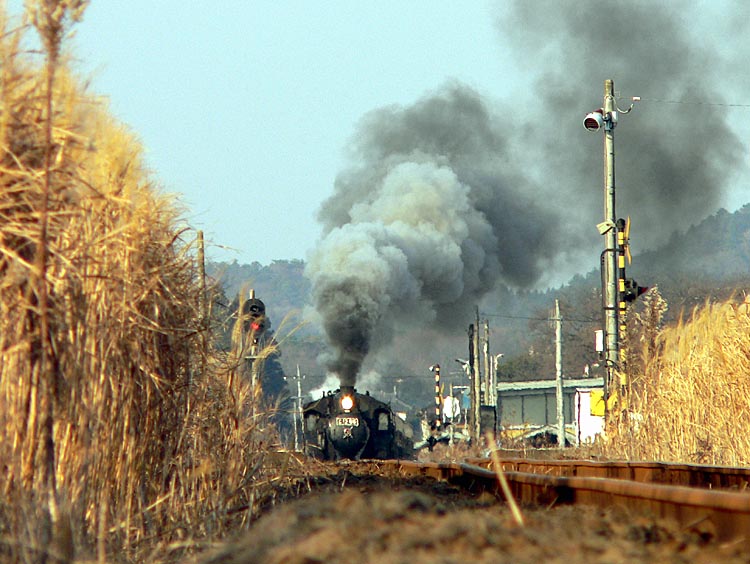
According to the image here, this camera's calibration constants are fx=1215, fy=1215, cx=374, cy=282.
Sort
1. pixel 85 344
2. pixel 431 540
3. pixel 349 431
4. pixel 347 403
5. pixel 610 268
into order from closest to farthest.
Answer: pixel 431 540, pixel 85 344, pixel 610 268, pixel 349 431, pixel 347 403

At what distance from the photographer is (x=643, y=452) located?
15531 mm

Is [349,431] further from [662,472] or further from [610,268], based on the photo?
[662,472]

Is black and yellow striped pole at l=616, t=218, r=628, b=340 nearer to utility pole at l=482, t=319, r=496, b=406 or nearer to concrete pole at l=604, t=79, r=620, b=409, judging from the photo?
concrete pole at l=604, t=79, r=620, b=409

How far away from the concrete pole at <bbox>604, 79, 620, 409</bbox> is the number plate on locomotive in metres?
9.51

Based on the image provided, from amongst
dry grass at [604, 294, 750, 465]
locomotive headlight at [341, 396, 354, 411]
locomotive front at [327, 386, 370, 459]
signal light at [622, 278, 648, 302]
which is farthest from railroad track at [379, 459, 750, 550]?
locomotive headlight at [341, 396, 354, 411]

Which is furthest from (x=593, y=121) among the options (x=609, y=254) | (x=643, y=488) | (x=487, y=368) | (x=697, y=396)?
(x=487, y=368)

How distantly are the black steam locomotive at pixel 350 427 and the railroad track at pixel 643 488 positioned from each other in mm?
13670

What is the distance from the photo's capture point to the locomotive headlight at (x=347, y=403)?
1137 inches

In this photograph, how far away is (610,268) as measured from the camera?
20.4 meters

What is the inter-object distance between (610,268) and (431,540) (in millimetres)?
16724

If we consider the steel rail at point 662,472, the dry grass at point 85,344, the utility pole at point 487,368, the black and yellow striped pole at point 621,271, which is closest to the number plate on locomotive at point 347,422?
the black and yellow striped pole at point 621,271

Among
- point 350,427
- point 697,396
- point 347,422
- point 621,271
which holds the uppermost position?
point 621,271

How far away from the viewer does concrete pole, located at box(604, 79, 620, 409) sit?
1964 cm

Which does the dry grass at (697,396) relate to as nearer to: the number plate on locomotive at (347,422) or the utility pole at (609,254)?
the utility pole at (609,254)
